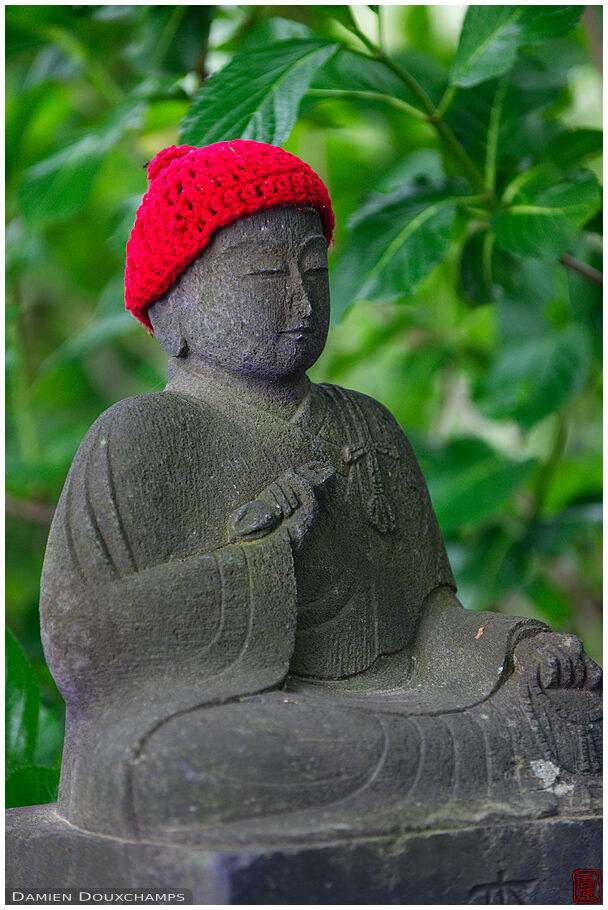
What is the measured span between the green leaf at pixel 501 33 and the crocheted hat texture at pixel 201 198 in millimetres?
602

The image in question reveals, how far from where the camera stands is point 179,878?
4.17ft

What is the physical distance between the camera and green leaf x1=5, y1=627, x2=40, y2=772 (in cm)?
213

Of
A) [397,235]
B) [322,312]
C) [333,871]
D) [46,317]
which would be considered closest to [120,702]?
[333,871]

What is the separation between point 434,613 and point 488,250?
1.04 m

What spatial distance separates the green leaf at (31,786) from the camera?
197 centimetres

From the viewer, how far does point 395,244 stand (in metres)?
2.19

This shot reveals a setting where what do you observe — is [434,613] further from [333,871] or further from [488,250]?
[488,250]

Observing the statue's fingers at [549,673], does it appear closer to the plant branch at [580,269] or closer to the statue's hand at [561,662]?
the statue's hand at [561,662]

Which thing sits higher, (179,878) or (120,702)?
(120,702)

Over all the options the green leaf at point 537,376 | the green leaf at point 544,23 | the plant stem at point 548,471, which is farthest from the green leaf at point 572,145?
the plant stem at point 548,471

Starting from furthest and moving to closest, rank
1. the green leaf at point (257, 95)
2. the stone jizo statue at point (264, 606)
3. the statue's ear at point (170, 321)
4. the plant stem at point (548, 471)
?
the plant stem at point (548, 471) < the green leaf at point (257, 95) < the statue's ear at point (170, 321) < the stone jizo statue at point (264, 606)

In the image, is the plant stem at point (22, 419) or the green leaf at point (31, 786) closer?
the green leaf at point (31, 786)

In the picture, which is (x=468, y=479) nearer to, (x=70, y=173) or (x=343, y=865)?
(x=70, y=173)

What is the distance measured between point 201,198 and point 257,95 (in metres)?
0.47
